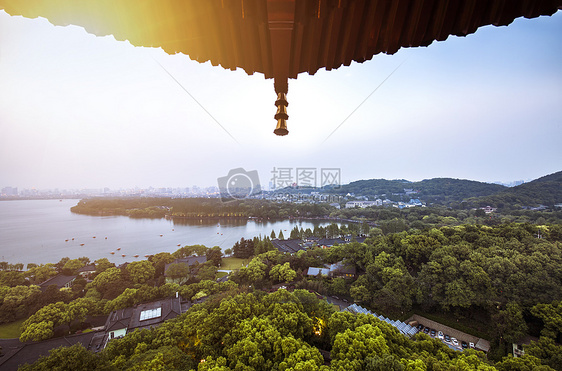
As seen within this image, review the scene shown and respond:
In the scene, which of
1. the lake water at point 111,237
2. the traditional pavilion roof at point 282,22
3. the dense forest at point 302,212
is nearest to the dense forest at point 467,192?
the dense forest at point 302,212

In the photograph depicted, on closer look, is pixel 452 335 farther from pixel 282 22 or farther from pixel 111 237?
pixel 111 237

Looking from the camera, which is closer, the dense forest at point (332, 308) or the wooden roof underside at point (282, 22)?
the wooden roof underside at point (282, 22)

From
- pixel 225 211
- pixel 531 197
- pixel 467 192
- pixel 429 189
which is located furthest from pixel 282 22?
pixel 429 189

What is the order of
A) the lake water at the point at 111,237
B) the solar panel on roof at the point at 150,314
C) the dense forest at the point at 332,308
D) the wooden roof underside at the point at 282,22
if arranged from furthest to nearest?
the lake water at the point at 111,237, the solar panel on roof at the point at 150,314, the dense forest at the point at 332,308, the wooden roof underside at the point at 282,22

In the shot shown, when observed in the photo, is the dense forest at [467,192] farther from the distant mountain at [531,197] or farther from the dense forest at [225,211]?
the dense forest at [225,211]

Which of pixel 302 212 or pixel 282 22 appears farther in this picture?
pixel 302 212

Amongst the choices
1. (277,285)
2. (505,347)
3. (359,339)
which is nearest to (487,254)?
(505,347)
